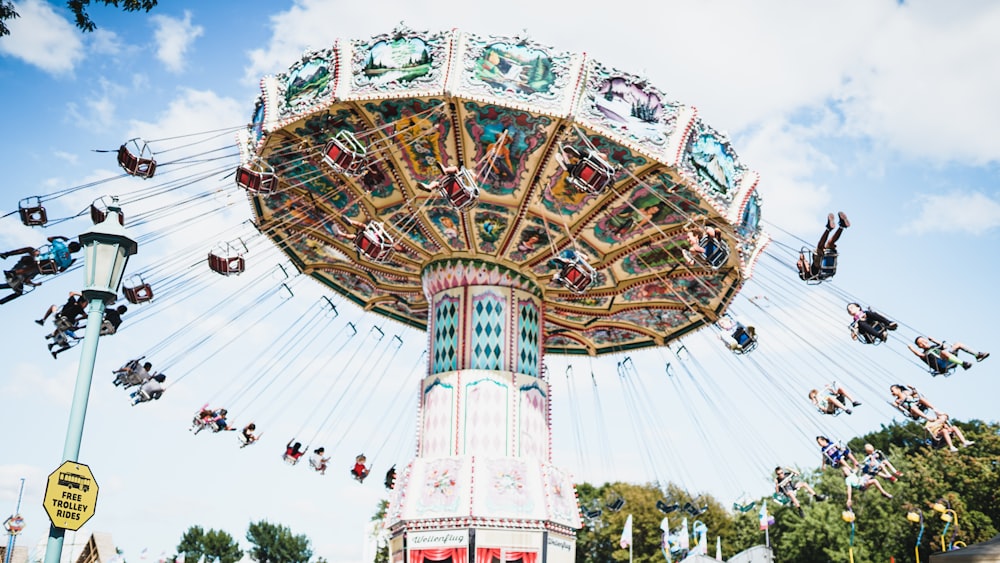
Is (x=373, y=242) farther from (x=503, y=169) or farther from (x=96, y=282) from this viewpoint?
(x=96, y=282)

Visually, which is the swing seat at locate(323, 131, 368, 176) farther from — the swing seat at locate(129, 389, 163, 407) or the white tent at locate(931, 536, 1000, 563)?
the white tent at locate(931, 536, 1000, 563)

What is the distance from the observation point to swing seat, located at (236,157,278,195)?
14164mm

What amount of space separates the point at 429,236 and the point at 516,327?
240 centimetres

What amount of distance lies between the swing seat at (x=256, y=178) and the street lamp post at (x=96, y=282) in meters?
6.55

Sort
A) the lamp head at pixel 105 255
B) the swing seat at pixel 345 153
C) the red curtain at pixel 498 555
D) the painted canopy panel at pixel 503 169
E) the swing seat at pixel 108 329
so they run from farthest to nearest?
the red curtain at pixel 498 555
the painted canopy panel at pixel 503 169
the swing seat at pixel 345 153
the swing seat at pixel 108 329
the lamp head at pixel 105 255

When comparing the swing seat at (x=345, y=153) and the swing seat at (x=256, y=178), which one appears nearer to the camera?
the swing seat at (x=345, y=153)

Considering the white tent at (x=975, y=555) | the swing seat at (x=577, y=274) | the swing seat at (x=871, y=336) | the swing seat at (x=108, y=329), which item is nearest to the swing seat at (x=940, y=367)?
the swing seat at (x=871, y=336)

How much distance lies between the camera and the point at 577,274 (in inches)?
556

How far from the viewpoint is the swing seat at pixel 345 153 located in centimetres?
1305

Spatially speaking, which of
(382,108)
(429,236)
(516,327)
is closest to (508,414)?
(516,327)

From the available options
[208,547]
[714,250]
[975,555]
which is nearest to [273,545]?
[208,547]

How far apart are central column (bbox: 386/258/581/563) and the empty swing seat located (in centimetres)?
384

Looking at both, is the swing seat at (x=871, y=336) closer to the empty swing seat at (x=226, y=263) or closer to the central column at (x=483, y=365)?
the central column at (x=483, y=365)

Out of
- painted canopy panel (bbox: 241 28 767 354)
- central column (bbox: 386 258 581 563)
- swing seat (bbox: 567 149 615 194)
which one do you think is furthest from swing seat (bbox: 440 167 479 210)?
central column (bbox: 386 258 581 563)
